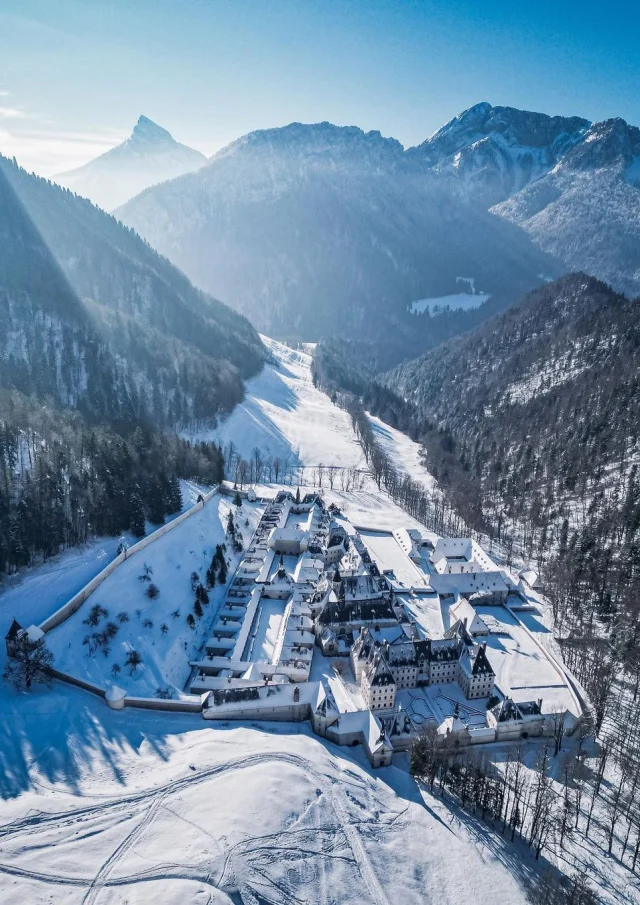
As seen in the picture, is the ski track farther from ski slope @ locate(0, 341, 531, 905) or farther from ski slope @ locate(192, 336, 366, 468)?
ski slope @ locate(192, 336, 366, 468)

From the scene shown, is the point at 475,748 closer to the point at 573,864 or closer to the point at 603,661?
the point at 573,864

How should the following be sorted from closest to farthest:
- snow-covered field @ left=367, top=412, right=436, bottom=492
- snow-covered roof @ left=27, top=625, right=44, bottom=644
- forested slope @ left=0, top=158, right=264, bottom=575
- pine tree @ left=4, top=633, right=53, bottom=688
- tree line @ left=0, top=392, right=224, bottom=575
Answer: pine tree @ left=4, top=633, right=53, bottom=688 → snow-covered roof @ left=27, top=625, right=44, bottom=644 → tree line @ left=0, top=392, right=224, bottom=575 → forested slope @ left=0, top=158, right=264, bottom=575 → snow-covered field @ left=367, top=412, right=436, bottom=492

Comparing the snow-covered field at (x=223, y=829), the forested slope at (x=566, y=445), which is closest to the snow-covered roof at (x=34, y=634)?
the snow-covered field at (x=223, y=829)

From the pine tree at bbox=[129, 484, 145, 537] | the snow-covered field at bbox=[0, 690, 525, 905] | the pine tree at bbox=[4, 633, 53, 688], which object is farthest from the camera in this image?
the pine tree at bbox=[129, 484, 145, 537]

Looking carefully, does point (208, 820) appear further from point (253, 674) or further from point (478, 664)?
point (478, 664)

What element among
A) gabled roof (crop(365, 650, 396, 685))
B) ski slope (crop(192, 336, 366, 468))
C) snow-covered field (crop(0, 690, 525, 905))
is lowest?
snow-covered field (crop(0, 690, 525, 905))

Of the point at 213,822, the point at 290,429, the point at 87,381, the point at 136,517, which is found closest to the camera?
the point at 213,822

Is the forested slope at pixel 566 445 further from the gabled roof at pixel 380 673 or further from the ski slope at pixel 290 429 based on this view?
the gabled roof at pixel 380 673

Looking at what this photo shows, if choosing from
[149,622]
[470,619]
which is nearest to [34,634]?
[149,622]

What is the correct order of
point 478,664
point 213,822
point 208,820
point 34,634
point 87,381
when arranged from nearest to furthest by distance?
1. point 213,822
2. point 208,820
3. point 34,634
4. point 478,664
5. point 87,381

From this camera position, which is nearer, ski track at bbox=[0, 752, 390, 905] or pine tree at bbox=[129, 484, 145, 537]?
ski track at bbox=[0, 752, 390, 905]

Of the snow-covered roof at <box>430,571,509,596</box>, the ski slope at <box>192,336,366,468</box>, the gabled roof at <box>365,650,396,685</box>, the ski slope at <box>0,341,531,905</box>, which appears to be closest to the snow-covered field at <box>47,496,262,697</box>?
the ski slope at <box>0,341,531,905</box>

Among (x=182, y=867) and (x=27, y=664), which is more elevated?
(x=27, y=664)
